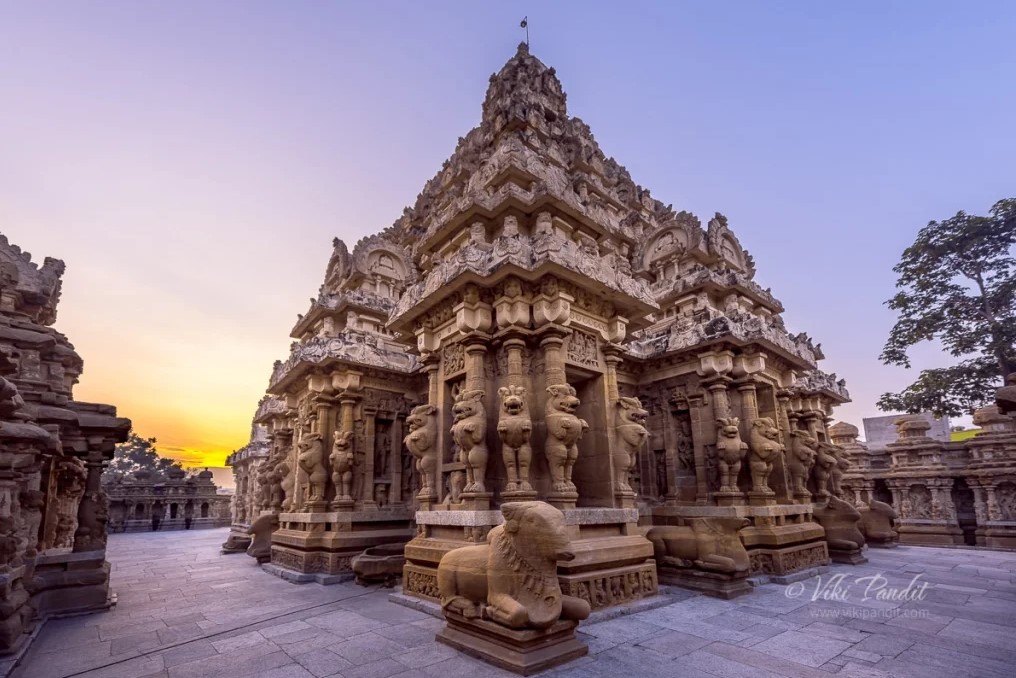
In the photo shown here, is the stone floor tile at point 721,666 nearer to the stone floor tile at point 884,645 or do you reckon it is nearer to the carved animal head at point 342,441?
the stone floor tile at point 884,645

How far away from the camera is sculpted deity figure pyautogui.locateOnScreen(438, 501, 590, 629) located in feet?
17.6

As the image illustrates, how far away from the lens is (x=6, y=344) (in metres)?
10.2

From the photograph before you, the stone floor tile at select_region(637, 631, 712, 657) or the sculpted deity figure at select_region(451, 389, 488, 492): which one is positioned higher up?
the sculpted deity figure at select_region(451, 389, 488, 492)

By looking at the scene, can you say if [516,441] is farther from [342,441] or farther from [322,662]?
[342,441]

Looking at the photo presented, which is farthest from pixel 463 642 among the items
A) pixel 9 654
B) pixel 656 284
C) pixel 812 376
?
pixel 812 376

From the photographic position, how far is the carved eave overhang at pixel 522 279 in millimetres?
8453

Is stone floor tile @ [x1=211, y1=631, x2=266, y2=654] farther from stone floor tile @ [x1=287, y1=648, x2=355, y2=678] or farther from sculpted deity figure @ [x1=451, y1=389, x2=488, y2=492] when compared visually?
sculpted deity figure @ [x1=451, y1=389, x2=488, y2=492]

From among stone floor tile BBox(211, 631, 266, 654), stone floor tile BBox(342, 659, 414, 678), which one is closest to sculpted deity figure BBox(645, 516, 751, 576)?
stone floor tile BBox(342, 659, 414, 678)

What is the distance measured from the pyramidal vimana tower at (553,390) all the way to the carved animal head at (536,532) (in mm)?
1930

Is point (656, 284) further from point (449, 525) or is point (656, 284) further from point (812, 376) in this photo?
point (449, 525)

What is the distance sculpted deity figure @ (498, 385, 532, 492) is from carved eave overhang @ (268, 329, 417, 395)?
21.9 ft

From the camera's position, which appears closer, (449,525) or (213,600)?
(449,525)

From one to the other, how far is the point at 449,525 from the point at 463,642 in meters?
2.60

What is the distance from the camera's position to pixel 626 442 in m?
8.78
